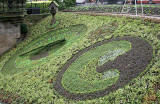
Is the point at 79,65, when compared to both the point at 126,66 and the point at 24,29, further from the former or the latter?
the point at 24,29

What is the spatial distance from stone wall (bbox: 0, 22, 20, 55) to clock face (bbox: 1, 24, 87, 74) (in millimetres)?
1793

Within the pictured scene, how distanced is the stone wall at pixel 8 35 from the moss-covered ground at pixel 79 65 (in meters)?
0.80

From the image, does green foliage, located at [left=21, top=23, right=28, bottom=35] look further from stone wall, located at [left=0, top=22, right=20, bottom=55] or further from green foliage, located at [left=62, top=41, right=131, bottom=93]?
green foliage, located at [left=62, top=41, right=131, bottom=93]

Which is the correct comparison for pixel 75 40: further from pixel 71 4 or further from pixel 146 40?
pixel 71 4

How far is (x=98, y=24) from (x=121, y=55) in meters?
6.14

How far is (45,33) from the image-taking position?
67.2 feet

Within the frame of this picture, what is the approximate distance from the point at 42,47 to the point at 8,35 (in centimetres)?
474

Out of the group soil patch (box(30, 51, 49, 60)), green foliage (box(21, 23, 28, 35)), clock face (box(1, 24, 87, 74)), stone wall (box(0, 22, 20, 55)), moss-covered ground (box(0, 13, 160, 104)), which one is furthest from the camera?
green foliage (box(21, 23, 28, 35))

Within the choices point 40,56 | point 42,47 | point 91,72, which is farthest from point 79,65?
point 42,47

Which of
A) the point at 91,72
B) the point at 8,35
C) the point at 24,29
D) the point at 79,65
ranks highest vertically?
the point at 24,29

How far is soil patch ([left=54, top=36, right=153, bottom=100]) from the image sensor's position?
10.5m

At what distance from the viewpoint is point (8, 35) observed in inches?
811

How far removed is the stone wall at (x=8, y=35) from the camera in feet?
66.3

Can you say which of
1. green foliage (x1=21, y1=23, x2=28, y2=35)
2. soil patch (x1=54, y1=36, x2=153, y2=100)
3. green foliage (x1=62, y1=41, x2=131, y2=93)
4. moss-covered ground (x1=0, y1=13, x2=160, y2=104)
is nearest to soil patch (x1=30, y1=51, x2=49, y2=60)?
moss-covered ground (x1=0, y1=13, x2=160, y2=104)
